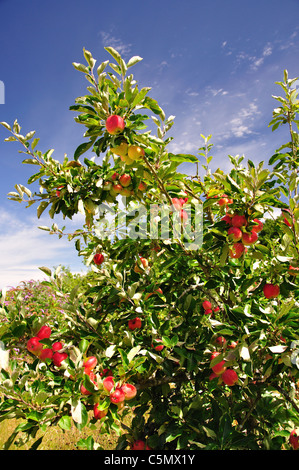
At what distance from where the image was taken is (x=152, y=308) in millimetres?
2049

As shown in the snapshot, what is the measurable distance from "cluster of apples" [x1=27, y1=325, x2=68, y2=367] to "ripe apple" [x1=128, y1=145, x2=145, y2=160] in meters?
1.32

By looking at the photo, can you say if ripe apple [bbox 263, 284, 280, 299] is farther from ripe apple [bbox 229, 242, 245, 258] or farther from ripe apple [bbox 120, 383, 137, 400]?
ripe apple [bbox 120, 383, 137, 400]

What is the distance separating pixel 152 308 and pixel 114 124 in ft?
4.11

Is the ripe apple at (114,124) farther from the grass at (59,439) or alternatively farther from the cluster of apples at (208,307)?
the grass at (59,439)

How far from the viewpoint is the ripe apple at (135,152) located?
5.51ft

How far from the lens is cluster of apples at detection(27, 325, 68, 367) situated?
1914mm

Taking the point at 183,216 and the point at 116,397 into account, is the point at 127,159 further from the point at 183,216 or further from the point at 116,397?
the point at 116,397

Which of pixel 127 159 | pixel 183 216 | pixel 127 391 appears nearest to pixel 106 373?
pixel 127 391

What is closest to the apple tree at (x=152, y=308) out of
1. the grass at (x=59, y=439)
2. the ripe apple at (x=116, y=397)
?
the ripe apple at (x=116, y=397)

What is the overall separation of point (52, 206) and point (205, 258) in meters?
1.29

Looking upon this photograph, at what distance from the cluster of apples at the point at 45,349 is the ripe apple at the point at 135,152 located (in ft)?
4.32

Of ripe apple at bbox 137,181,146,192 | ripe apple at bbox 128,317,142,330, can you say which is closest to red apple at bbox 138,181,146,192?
ripe apple at bbox 137,181,146,192
